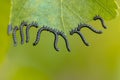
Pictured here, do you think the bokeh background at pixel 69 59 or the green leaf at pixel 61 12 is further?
the bokeh background at pixel 69 59

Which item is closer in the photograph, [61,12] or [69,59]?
[61,12]

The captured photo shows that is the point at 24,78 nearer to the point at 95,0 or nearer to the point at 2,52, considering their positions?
the point at 2,52

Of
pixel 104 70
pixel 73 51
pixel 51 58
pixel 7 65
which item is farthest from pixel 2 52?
pixel 104 70

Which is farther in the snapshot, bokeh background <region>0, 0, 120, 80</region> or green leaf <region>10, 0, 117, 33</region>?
bokeh background <region>0, 0, 120, 80</region>
